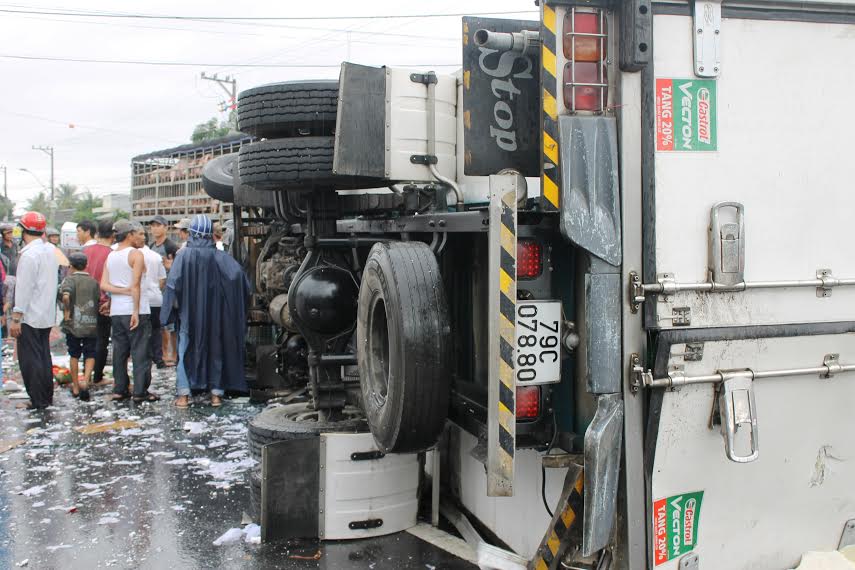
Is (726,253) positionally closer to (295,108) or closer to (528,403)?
(528,403)

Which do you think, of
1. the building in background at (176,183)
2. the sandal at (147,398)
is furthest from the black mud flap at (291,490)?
the building in background at (176,183)

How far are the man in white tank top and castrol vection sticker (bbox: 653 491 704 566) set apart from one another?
6.71 metres

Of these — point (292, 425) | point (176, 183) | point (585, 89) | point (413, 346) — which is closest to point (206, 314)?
point (292, 425)

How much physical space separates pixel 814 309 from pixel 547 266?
100 centimetres

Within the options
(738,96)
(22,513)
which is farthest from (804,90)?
(22,513)

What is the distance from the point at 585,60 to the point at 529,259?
0.75m

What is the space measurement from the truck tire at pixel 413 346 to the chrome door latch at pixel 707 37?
126cm

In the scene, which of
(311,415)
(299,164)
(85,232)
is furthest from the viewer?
(85,232)

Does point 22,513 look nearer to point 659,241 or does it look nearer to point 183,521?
point 183,521

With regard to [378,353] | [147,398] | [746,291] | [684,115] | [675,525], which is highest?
[684,115]

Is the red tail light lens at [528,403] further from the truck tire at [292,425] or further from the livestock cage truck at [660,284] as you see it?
the truck tire at [292,425]

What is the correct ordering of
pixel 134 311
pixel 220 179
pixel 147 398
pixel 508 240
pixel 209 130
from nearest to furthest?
pixel 508 240 → pixel 147 398 → pixel 134 311 → pixel 220 179 → pixel 209 130

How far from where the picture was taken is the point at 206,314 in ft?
27.3

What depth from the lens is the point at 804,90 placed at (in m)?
3.01
